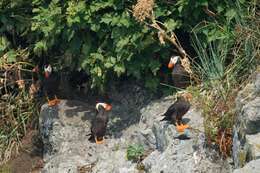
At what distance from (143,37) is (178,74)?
61 centimetres

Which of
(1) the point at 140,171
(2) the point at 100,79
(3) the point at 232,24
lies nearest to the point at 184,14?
(3) the point at 232,24

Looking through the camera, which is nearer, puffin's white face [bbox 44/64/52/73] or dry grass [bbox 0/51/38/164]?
puffin's white face [bbox 44/64/52/73]

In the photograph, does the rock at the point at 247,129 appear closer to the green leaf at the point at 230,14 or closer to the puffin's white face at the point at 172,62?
the green leaf at the point at 230,14

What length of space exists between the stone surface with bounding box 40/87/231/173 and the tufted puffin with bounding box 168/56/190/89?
24 cm

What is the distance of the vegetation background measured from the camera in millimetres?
8961

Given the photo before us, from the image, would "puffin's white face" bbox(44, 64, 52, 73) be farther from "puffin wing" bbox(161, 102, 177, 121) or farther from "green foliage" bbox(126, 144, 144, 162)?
"puffin wing" bbox(161, 102, 177, 121)

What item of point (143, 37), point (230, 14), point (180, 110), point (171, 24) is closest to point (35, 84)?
point (143, 37)

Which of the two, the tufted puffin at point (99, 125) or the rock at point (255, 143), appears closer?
the rock at point (255, 143)

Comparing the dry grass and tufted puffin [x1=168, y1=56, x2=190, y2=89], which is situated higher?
tufted puffin [x1=168, y1=56, x2=190, y2=89]

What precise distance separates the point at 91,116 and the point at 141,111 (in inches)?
27.6

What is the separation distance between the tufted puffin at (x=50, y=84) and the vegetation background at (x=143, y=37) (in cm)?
17

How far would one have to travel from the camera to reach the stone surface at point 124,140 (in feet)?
27.2

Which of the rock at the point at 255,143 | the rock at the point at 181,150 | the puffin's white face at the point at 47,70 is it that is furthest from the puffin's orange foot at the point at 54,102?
the rock at the point at 255,143

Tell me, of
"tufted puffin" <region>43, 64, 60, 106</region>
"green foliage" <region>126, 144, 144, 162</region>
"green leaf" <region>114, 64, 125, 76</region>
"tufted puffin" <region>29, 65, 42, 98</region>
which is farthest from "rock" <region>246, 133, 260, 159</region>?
"tufted puffin" <region>29, 65, 42, 98</region>
